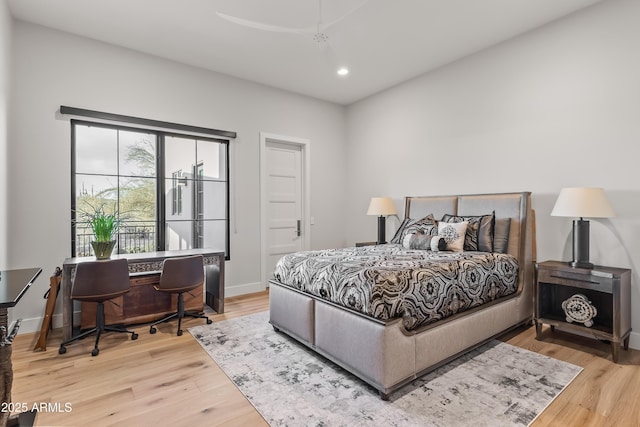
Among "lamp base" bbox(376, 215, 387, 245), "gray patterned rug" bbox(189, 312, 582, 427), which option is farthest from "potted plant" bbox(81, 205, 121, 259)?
"lamp base" bbox(376, 215, 387, 245)

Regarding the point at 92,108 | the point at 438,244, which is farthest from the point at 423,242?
the point at 92,108

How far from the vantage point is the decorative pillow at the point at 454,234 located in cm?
339

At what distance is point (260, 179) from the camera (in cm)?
490

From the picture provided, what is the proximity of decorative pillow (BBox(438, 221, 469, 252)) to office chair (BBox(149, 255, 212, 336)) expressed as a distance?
270 centimetres

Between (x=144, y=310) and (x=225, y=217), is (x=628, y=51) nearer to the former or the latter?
(x=225, y=217)

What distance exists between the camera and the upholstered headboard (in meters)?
3.32

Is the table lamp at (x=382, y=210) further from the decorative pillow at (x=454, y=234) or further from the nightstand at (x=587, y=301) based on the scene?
the nightstand at (x=587, y=301)

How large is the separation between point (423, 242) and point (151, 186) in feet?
11.4

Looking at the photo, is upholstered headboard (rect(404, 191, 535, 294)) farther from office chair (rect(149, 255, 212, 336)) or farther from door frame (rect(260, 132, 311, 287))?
office chair (rect(149, 255, 212, 336))

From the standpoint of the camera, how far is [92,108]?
361cm

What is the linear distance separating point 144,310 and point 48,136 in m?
2.14

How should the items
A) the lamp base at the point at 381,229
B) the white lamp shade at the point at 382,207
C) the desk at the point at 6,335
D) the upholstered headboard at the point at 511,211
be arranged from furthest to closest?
the lamp base at the point at 381,229, the white lamp shade at the point at 382,207, the upholstered headboard at the point at 511,211, the desk at the point at 6,335

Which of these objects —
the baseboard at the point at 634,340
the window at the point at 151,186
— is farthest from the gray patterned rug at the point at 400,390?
the window at the point at 151,186

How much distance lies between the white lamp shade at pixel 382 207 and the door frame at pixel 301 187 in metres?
1.18
